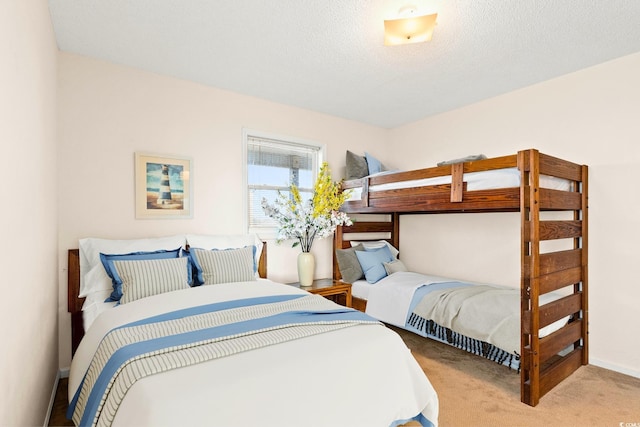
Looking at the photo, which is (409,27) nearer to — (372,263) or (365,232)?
(372,263)

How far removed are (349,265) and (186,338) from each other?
7.70 ft

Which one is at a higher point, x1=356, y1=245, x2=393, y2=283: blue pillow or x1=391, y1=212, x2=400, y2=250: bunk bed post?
x1=391, y1=212, x2=400, y2=250: bunk bed post

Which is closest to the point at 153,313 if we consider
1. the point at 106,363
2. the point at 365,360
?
the point at 106,363

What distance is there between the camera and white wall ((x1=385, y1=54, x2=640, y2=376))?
258 cm

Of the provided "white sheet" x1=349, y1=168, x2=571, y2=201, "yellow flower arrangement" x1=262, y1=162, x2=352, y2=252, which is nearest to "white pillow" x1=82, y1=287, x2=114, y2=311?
"yellow flower arrangement" x1=262, y1=162, x2=352, y2=252

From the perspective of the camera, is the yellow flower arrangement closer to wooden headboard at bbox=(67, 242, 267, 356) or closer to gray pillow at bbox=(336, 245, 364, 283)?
gray pillow at bbox=(336, 245, 364, 283)

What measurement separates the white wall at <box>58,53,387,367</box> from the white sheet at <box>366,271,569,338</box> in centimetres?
94

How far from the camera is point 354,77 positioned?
2.97 meters

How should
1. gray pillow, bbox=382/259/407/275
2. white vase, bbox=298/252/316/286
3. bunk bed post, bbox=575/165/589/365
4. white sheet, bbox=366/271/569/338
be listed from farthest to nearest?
gray pillow, bbox=382/259/407/275 → white vase, bbox=298/252/316/286 → white sheet, bbox=366/271/569/338 → bunk bed post, bbox=575/165/589/365

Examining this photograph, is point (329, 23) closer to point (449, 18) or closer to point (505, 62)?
point (449, 18)

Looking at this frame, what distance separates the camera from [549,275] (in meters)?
2.36

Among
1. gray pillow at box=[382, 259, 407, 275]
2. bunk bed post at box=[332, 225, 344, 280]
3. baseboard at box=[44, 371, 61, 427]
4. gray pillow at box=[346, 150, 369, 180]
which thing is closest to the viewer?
baseboard at box=[44, 371, 61, 427]

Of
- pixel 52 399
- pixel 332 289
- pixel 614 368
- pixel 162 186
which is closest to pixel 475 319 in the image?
pixel 614 368

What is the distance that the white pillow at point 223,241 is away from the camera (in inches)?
112
